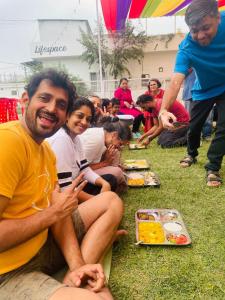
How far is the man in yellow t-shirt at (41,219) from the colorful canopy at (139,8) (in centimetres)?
623

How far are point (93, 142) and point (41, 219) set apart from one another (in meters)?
1.51

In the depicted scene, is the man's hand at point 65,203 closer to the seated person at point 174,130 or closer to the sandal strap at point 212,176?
the sandal strap at point 212,176

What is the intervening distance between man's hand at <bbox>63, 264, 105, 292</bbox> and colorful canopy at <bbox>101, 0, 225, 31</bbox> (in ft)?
21.5

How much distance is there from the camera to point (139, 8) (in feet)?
24.0

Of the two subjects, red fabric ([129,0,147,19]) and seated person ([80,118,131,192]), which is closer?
seated person ([80,118,131,192])

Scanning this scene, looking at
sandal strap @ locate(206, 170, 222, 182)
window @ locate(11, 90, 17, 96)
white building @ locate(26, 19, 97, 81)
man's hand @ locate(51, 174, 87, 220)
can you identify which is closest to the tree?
white building @ locate(26, 19, 97, 81)

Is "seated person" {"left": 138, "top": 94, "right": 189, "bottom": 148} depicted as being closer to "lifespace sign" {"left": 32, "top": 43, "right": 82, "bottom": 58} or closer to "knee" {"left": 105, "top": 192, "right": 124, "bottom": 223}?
"knee" {"left": 105, "top": 192, "right": 124, "bottom": 223}

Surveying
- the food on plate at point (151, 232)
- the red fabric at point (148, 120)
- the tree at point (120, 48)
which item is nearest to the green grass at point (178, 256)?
the food on plate at point (151, 232)

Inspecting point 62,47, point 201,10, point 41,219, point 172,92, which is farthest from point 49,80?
point 62,47

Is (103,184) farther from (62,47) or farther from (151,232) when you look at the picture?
(62,47)

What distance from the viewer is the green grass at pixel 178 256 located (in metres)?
1.44

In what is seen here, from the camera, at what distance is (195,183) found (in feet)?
9.77

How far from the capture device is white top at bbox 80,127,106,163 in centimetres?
261

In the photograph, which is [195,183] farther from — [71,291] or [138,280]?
[71,291]
